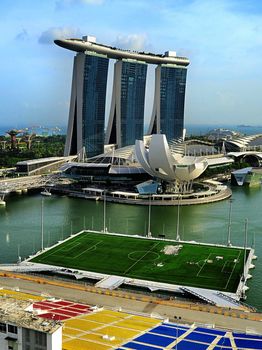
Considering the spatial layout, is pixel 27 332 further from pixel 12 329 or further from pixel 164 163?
pixel 164 163

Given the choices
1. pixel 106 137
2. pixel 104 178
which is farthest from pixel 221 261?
pixel 106 137

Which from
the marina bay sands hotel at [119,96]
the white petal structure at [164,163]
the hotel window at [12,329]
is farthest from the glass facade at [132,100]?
the hotel window at [12,329]

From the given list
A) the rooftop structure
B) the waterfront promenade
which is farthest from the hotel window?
the rooftop structure

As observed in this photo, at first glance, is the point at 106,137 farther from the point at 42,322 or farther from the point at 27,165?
the point at 42,322

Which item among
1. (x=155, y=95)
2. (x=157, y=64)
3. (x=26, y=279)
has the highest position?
(x=157, y=64)

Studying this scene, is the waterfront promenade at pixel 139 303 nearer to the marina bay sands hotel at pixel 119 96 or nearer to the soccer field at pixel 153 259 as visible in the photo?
the soccer field at pixel 153 259
